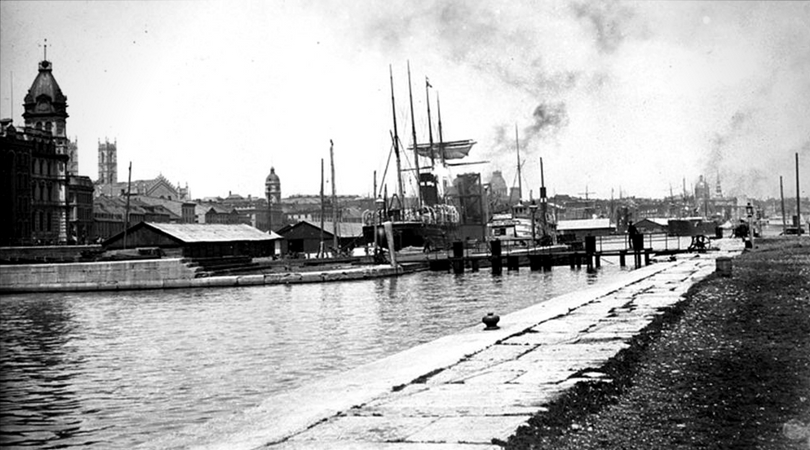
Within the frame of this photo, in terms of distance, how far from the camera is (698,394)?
7.53 metres

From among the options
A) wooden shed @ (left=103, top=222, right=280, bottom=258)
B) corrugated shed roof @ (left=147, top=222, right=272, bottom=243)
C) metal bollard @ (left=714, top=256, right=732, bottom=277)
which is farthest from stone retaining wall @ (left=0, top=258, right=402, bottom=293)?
metal bollard @ (left=714, top=256, right=732, bottom=277)

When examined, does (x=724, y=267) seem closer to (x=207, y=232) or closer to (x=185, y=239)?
(x=185, y=239)

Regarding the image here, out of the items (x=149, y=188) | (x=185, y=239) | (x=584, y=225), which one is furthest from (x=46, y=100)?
(x=149, y=188)

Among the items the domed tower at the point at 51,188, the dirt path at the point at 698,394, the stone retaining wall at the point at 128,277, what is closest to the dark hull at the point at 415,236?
the stone retaining wall at the point at 128,277

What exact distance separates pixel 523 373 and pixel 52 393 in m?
7.51

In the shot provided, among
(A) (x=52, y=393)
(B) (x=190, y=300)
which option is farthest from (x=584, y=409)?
(B) (x=190, y=300)

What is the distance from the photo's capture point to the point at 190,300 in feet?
120

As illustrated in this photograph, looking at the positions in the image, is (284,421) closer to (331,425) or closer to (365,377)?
(331,425)

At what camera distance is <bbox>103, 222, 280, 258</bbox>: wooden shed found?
52156mm

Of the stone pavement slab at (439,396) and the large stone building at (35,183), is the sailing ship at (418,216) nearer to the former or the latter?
the large stone building at (35,183)

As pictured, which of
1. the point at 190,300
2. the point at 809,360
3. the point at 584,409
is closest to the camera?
the point at 584,409

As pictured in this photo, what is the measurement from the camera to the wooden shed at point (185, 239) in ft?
171

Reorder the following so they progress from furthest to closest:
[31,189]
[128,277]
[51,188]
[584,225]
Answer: [584,225] < [51,188] < [31,189] < [128,277]

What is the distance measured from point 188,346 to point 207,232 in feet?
126
